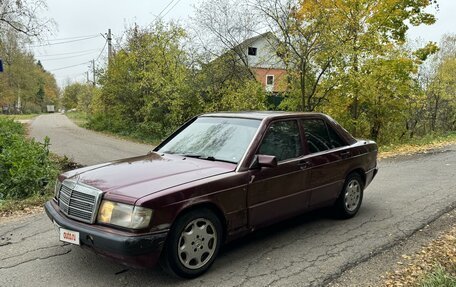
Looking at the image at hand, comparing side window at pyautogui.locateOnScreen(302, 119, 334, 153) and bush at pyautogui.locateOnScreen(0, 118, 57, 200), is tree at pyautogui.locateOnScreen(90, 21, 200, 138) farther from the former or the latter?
side window at pyautogui.locateOnScreen(302, 119, 334, 153)

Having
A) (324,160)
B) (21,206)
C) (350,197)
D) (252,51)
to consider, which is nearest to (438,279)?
(324,160)

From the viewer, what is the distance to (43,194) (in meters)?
7.20

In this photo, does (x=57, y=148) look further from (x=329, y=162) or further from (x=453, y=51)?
(x=453, y=51)

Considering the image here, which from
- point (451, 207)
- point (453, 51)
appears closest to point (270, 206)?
point (451, 207)

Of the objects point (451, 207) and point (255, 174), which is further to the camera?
point (451, 207)

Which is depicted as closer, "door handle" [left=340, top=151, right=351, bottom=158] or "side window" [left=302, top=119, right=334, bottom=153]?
"side window" [left=302, top=119, right=334, bottom=153]

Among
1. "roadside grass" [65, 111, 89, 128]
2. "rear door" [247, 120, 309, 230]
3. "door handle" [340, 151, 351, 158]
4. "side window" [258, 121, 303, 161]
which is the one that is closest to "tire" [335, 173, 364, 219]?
"door handle" [340, 151, 351, 158]

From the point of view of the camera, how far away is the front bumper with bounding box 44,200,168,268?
128 inches

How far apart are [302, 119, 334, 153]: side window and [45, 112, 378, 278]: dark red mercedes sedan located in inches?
0.6

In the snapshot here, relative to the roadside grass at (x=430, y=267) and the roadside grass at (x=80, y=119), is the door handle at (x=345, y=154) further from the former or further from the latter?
the roadside grass at (x=80, y=119)

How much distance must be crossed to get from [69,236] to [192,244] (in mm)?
1132

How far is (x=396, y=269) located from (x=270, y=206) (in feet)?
4.62

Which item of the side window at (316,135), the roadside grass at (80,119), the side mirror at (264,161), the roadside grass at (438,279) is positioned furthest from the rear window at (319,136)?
the roadside grass at (80,119)

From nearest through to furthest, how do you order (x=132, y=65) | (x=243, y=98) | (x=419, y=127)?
(x=243, y=98) < (x=132, y=65) < (x=419, y=127)
